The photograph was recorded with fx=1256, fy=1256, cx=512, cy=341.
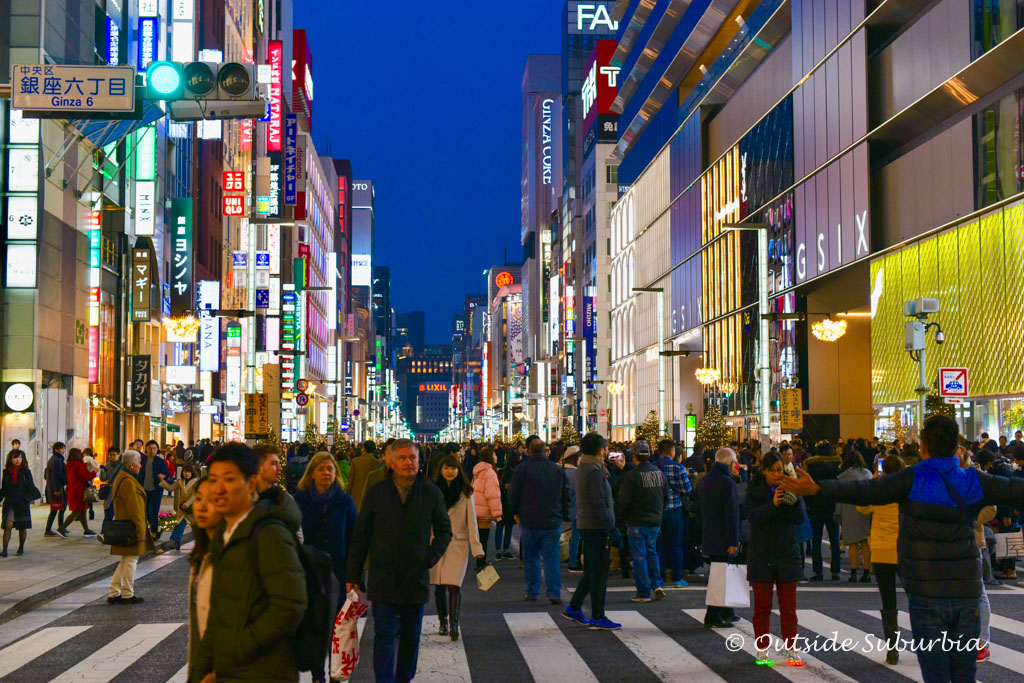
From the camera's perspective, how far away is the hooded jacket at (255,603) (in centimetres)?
473

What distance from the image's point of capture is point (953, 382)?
77.5 feet

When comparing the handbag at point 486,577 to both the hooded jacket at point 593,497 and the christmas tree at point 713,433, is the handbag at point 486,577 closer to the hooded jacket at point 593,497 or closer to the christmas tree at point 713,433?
the hooded jacket at point 593,497

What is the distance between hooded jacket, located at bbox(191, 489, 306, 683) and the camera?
4.73m

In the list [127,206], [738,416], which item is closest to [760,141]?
[738,416]

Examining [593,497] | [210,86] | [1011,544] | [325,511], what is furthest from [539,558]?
[210,86]

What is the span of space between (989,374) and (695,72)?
41.0 m

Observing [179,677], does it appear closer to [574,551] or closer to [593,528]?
[593,528]

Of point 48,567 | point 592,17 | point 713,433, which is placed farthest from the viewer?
point 592,17

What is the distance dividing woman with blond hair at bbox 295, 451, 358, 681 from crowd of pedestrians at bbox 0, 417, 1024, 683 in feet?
0.04

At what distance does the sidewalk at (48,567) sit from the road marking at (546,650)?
555cm

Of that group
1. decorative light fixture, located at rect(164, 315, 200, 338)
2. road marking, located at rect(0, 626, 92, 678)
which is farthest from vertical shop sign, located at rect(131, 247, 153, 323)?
road marking, located at rect(0, 626, 92, 678)

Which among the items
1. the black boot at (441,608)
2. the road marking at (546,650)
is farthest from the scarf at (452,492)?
the road marking at (546,650)

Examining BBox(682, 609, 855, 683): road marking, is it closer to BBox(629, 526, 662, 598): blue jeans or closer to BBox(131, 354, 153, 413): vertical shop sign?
BBox(629, 526, 662, 598): blue jeans

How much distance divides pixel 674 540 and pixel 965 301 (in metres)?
21.8
